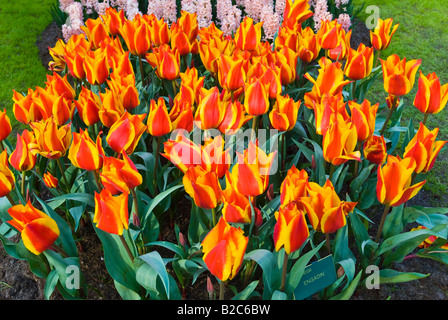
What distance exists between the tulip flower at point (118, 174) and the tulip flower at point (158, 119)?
30cm

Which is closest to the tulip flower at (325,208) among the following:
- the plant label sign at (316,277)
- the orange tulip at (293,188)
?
the orange tulip at (293,188)

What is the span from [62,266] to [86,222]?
2.16 feet

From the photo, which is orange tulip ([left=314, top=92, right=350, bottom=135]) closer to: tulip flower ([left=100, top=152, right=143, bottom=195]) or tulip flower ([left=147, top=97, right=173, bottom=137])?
tulip flower ([left=147, top=97, right=173, bottom=137])

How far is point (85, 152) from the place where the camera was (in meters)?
1.62

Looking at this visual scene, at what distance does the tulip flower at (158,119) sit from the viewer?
176cm

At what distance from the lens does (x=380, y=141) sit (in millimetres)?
1872

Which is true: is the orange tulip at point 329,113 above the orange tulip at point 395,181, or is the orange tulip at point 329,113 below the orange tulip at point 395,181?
above

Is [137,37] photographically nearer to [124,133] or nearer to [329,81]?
[124,133]

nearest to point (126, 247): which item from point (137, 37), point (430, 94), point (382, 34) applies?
point (137, 37)

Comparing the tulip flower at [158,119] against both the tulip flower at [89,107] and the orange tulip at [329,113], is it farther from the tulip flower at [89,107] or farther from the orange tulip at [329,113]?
the orange tulip at [329,113]

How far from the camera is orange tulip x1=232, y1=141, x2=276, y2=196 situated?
4.64 ft

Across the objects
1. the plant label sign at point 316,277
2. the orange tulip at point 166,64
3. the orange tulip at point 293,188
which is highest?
the orange tulip at point 166,64

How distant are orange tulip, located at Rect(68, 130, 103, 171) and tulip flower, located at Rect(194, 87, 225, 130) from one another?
1.48ft
